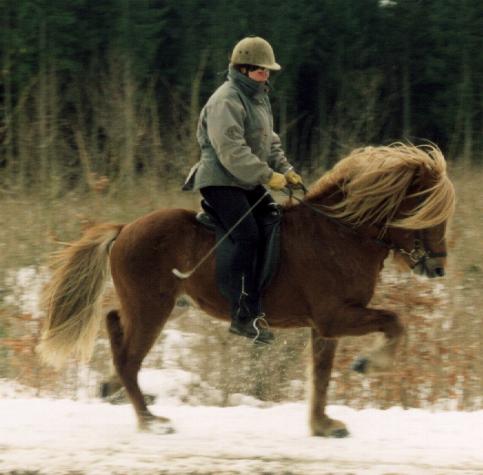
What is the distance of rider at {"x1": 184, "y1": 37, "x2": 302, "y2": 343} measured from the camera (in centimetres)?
611

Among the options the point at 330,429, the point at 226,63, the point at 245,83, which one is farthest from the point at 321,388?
the point at 226,63

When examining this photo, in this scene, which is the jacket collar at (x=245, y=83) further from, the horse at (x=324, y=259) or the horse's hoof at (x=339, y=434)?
the horse's hoof at (x=339, y=434)

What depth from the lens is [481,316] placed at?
9359 mm

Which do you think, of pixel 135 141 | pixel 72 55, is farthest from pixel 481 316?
pixel 72 55

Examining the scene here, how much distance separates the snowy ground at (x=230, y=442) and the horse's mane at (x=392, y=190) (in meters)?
1.38

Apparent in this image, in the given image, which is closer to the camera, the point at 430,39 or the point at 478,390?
the point at 478,390

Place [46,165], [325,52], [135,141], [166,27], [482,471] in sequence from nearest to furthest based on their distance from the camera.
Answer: [482,471] < [135,141] < [46,165] < [166,27] < [325,52]

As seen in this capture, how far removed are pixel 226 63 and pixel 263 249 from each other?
13888mm

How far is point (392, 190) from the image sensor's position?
629 cm

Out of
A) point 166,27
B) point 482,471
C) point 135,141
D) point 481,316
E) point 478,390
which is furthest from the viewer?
point 166,27

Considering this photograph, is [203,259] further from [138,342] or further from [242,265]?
[138,342]

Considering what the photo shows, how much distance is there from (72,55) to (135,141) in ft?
26.6

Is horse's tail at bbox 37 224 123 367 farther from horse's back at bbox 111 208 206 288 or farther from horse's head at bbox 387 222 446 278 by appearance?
horse's head at bbox 387 222 446 278

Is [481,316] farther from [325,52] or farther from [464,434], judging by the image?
[325,52]
